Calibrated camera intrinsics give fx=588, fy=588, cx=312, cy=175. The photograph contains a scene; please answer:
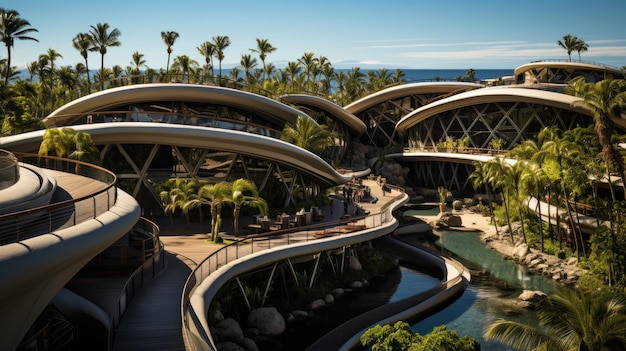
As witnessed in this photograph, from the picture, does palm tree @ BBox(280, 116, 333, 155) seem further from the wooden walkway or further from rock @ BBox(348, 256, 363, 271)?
the wooden walkway

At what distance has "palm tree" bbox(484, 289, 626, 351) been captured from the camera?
13.6m

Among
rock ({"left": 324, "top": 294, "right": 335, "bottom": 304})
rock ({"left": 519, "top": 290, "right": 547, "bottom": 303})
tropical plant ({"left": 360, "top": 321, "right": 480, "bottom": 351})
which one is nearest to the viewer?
tropical plant ({"left": 360, "top": 321, "right": 480, "bottom": 351})

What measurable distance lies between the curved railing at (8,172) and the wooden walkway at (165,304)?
549 centimetres

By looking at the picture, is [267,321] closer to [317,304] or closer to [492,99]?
[317,304]

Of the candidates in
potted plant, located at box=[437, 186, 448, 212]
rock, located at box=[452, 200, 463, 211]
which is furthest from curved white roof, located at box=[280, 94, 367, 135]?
rock, located at box=[452, 200, 463, 211]

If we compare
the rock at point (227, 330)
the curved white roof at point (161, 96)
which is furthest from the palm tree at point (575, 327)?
the curved white roof at point (161, 96)

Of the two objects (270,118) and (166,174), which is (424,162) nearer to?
(270,118)

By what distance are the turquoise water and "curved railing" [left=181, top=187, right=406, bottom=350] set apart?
4.57 metres

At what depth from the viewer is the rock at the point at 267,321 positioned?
81.7ft

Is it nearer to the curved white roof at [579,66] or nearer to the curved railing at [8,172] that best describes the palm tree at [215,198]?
the curved railing at [8,172]

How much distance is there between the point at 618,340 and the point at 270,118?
118 feet

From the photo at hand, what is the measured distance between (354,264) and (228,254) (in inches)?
414

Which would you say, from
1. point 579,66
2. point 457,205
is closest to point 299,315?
point 457,205

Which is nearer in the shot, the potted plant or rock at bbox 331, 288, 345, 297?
rock at bbox 331, 288, 345, 297
